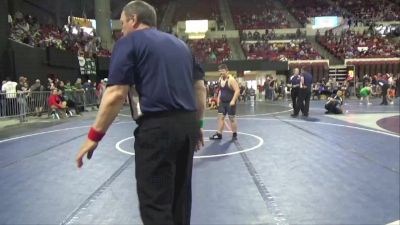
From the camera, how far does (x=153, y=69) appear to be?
2660 millimetres

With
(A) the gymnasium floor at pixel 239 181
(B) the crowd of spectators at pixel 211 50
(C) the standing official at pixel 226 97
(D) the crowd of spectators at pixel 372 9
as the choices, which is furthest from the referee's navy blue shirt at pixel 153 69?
(D) the crowd of spectators at pixel 372 9

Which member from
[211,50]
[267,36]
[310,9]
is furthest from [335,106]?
[310,9]

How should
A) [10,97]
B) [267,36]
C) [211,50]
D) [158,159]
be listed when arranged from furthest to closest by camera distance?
[267,36] → [211,50] → [10,97] → [158,159]

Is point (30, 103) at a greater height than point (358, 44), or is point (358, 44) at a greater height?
point (358, 44)

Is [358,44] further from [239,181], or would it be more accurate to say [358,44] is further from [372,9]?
[239,181]

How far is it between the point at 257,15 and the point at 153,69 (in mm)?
43357

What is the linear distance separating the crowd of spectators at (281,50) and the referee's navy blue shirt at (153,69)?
97.2 ft

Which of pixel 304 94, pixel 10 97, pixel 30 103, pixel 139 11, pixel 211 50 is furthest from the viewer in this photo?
pixel 211 50

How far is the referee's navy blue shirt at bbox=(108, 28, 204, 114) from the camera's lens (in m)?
2.60

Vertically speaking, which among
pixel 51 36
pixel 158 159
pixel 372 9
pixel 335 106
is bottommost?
pixel 335 106

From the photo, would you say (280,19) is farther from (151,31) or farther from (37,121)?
(151,31)

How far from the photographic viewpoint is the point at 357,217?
423 cm

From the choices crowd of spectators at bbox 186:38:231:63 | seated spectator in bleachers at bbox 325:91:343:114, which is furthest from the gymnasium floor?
crowd of spectators at bbox 186:38:231:63

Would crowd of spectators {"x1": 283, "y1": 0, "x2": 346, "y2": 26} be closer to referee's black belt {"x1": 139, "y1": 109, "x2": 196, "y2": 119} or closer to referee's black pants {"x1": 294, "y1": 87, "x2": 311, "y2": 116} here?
referee's black pants {"x1": 294, "y1": 87, "x2": 311, "y2": 116}
